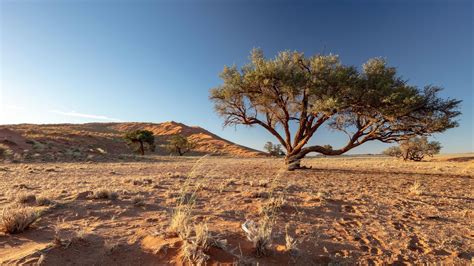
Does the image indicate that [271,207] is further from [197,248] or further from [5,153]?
[5,153]

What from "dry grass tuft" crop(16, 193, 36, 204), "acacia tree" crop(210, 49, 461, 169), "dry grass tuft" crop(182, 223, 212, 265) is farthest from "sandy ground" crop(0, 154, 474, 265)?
"acacia tree" crop(210, 49, 461, 169)

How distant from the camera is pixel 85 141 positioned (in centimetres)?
4694

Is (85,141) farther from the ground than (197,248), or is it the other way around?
(85,141)

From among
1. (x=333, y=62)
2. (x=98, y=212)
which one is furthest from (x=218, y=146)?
(x=98, y=212)

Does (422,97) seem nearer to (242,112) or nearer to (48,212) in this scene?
(242,112)

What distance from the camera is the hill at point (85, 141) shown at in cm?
2737

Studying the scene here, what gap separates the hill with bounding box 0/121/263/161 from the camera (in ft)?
89.8

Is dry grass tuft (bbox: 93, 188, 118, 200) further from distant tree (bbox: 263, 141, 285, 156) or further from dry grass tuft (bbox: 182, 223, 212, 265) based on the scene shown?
distant tree (bbox: 263, 141, 285, 156)

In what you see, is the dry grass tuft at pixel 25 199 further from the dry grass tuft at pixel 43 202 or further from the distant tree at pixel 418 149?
the distant tree at pixel 418 149

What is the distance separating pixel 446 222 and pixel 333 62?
470 inches

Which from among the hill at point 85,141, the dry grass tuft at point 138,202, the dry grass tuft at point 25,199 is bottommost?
the dry grass tuft at point 25,199

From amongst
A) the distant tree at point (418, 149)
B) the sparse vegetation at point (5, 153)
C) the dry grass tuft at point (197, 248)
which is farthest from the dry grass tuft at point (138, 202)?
the distant tree at point (418, 149)

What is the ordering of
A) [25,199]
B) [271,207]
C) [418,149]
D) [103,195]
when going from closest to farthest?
[271,207] → [25,199] → [103,195] → [418,149]

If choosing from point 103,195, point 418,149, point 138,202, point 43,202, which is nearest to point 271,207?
point 138,202
